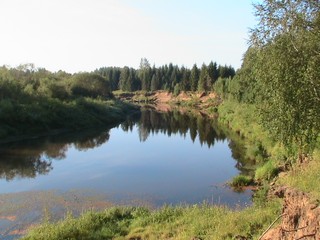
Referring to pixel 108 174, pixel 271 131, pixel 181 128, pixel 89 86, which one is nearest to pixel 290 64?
pixel 271 131

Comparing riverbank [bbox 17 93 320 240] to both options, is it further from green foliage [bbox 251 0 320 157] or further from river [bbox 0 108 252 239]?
river [bbox 0 108 252 239]

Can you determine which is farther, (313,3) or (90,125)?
(90,125)

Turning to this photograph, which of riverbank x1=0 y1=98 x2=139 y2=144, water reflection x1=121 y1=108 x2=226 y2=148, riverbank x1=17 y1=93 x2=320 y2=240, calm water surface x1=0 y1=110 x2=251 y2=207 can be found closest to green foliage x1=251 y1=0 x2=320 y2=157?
riverbank x1=17 y1=93 x2=320 y2=240

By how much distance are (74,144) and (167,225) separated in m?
29.7

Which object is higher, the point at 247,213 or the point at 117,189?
the point at 247,213

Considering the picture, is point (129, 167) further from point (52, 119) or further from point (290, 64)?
point (52, 119)

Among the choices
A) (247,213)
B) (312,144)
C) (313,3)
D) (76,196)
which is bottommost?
(76,196)

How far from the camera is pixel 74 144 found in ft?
138

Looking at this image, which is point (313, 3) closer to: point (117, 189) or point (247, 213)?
point (247, 213)

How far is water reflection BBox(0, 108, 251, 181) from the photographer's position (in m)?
30.3

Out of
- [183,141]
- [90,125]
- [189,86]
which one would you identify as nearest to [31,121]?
[90,125]

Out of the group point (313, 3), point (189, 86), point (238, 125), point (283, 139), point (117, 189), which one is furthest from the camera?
point (189, 86)

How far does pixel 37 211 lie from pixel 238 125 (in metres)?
34.4

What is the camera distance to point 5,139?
3969cm
